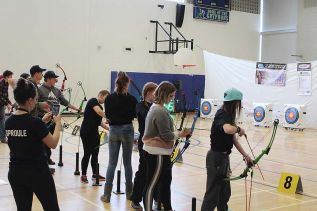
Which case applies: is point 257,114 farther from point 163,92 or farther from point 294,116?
point 163,92

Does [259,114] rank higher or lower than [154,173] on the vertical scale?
lower

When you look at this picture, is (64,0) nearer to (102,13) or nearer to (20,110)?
(102,13)

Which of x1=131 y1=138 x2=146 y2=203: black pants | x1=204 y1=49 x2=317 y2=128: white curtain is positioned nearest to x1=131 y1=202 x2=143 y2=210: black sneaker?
x1=131 y1=138 x2=146 y2=203: black pants

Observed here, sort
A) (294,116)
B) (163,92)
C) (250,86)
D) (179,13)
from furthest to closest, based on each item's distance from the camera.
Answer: (179,13) → (250,86) → (294,116) → (163,92)

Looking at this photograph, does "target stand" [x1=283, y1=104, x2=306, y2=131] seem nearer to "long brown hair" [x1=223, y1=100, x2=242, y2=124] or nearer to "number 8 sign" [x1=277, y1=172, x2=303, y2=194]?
"number 8 sign" [x1=277, y1=172, x2=303, y2=194]

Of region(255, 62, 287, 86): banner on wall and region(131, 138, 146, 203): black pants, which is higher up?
region(255, 62, 287, 86): banner on wall

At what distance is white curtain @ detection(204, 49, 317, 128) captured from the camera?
46.5 ft

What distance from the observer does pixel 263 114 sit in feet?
46.8

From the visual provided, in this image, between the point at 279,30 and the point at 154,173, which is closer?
the point at 154,173

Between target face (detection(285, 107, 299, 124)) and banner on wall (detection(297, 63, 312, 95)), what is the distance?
2.82 ft

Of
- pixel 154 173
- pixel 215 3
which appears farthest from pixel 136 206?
pixel 215 3

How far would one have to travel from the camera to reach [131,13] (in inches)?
662

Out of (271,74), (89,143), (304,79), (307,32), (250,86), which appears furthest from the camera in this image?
(307,32)

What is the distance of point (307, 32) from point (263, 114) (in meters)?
6.55
